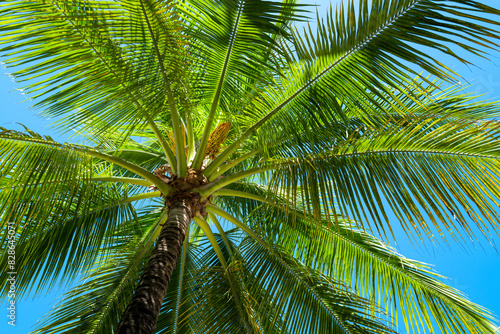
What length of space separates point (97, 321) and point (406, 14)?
425 cm

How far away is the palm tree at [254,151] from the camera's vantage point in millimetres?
3148

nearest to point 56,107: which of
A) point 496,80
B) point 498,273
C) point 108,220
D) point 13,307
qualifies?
point 108,220

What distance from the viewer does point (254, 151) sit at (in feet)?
13.7

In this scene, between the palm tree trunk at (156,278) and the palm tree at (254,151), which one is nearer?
the palm tree trunk at (156,278)

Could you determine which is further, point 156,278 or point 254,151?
point 254,151

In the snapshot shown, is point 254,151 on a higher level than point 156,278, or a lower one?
higher

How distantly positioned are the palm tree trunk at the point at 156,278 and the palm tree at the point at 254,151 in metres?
0.01

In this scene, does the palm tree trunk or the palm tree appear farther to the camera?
the palm tree

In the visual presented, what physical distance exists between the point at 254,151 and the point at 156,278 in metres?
1.79

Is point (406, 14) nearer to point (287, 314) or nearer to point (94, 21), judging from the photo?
point (94, 21)

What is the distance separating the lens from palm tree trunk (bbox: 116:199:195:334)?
2.45 metres

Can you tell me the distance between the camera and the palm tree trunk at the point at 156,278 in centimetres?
245

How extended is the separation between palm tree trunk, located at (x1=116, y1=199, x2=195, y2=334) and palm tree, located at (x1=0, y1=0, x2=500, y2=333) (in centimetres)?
1

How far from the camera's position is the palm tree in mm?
3148
